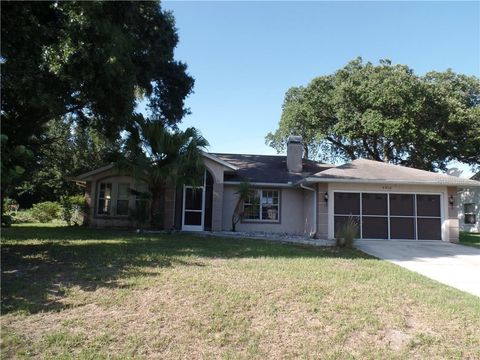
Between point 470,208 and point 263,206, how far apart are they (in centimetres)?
1939

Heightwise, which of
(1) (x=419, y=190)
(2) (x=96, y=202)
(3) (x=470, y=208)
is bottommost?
(2) (x=96, y=202)

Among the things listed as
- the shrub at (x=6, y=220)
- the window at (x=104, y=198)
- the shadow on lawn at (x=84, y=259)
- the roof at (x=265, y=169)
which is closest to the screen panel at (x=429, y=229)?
the shadow on lawn at (x=84, y=259)

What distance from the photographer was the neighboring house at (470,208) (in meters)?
29.4

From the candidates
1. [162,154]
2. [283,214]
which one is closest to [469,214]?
[283,214]

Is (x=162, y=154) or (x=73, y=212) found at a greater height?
(x=162, y=154)

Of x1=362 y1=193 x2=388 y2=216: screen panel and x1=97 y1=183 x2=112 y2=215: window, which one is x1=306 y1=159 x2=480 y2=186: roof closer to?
x1=362 y1=193 x2=388 y2=216: screen panel

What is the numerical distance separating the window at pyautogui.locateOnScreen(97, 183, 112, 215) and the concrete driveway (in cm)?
1241

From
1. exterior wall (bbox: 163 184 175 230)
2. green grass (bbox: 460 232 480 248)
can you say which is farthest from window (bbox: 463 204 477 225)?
exterior wall (bbox: 163 184 175 230)

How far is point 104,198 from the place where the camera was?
20469 millimetres

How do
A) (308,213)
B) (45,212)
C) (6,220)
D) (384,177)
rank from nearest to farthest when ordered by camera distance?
1. (384,177)
2. (6,220)
3. (308,213)
4. (45,212)

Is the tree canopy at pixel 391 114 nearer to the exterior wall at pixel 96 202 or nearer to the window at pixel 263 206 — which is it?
the window at pixel 263 206

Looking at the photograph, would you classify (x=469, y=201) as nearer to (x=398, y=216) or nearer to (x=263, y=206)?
(x=398, y=216)

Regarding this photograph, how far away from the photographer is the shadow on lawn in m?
6.88

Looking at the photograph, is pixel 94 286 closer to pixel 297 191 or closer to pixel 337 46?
pixel 297 191
